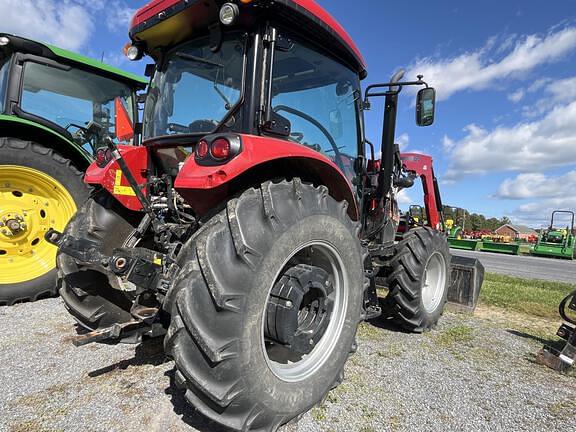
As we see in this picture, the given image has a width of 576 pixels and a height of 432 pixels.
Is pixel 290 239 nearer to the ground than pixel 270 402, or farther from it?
farther from it

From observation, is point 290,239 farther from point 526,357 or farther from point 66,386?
point 526,357

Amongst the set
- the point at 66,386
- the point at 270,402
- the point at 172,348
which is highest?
the point at 172,348

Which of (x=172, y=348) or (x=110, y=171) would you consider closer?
(x=172, y=348)

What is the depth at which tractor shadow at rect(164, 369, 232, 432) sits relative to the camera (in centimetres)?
179

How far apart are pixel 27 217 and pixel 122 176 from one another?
2.10 m

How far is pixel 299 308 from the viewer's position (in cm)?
194

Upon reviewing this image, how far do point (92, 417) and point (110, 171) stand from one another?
1481mm

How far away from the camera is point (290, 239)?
178 cm

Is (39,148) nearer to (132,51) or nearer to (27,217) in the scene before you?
(27,217)

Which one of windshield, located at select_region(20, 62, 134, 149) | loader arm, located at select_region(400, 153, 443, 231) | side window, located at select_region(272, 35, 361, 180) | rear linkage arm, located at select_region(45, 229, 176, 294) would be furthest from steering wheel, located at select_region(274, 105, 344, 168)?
windshield, located at select_region(20, 62, 134, 149)

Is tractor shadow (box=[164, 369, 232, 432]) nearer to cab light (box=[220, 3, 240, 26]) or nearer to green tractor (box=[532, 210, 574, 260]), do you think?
cab light (box=[220, 3, 240, 26])

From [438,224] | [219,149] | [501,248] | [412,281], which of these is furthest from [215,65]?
[501,248]

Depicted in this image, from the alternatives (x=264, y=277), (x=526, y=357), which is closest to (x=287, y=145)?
(x=264, y=277)

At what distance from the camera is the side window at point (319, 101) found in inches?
91.4
